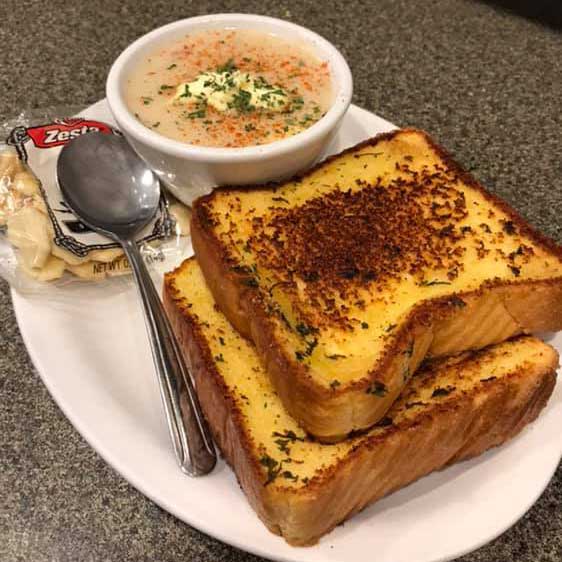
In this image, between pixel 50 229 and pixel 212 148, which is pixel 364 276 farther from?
pixel 50 229

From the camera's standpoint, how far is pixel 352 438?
4.03ft

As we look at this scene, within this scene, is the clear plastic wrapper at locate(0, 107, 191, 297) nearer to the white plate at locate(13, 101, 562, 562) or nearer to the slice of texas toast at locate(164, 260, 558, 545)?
the white plate at locate(13, 101, 562, 562)

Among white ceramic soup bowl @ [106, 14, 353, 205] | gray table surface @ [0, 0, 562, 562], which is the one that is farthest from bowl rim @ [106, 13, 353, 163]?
gray table surface @ [0, 0, 562, 562]

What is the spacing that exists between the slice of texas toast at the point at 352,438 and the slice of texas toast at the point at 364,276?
43 mm

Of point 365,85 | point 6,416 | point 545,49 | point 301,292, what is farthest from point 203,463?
point 545,49

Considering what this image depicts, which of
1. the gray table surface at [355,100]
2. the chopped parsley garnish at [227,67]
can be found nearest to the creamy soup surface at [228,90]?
the chopped parsley garnish at [227,67]

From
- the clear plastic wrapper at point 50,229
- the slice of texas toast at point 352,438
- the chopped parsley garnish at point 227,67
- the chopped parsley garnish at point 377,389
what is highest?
the chopped parsley garnish at point 227,67

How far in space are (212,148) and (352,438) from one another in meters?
0.70

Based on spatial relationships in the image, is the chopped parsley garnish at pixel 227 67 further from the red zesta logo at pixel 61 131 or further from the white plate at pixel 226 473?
the white plate at pixel 226 473

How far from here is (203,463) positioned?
4.06 feet

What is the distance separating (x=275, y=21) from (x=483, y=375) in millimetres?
1101

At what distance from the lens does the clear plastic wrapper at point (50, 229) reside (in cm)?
152

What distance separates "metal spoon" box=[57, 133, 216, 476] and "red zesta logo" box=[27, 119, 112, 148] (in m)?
0.05

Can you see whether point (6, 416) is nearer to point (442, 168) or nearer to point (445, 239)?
point (445, 239)
